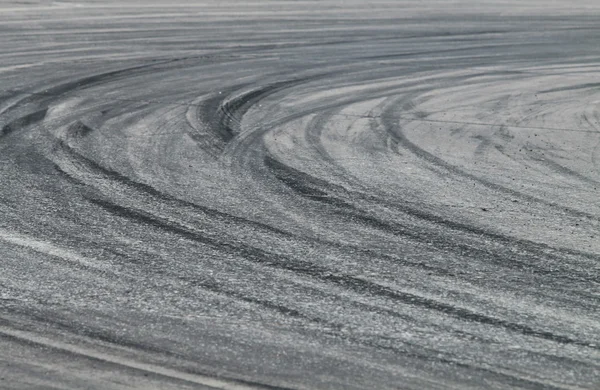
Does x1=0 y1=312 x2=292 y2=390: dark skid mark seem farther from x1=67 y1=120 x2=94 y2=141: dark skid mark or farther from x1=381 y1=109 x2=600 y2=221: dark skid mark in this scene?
x1=67 y1=120 x2=94 y2=141: dark skid mark

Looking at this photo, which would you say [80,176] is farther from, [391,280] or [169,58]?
[169,58]

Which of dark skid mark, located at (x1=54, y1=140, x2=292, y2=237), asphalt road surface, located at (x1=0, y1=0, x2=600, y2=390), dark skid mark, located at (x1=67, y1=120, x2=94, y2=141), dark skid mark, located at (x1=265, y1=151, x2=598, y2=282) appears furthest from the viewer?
dark skid mark, located at (x1=67, y1=120, x2=94, y2=141)

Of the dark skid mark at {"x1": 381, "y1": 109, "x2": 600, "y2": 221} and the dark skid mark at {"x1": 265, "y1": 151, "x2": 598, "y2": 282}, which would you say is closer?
the dark skid mark at {"x1": 265, "y1": 151, "x2": 598, "y2": 282}

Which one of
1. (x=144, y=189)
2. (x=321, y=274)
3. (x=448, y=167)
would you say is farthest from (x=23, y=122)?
(x=321, y=274)

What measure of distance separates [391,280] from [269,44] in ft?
35.9

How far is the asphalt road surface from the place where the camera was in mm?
4941

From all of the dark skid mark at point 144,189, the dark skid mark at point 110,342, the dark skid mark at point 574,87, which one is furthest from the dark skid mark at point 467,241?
the dark skid mark at point 574,87

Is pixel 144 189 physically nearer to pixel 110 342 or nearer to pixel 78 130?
pixel 78 130

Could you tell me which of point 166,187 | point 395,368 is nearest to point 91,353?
point 395,368

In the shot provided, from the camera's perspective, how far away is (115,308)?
18.1ft

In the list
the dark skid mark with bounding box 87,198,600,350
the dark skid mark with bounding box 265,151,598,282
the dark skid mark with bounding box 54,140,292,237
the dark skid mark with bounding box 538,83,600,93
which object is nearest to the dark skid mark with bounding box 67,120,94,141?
the dark skid mark with bounding box 54,140,292,237

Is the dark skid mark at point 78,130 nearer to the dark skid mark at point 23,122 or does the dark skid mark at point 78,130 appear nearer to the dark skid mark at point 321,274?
the dark skid mark at point 23,122

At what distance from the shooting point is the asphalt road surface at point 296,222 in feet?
16.2

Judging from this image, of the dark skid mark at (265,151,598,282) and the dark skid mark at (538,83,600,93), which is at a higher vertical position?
the dark skid mark at (538,83,600,93)
